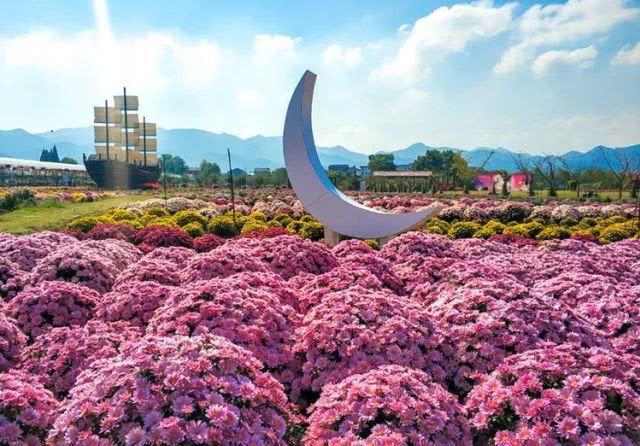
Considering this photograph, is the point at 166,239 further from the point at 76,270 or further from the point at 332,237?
the point at 76,270

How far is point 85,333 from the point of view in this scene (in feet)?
13.9

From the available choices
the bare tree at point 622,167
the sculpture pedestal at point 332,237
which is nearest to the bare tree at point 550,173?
the bare tree at point 622,167

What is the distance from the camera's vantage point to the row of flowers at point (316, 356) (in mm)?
2785

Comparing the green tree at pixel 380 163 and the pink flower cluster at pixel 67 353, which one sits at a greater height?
the green tree at pixel 380 163

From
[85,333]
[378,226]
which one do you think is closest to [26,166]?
[378,226]

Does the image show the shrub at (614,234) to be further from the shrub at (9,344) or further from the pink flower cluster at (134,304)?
Answer: the shrub at (9,344)

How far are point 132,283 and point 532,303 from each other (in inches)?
149

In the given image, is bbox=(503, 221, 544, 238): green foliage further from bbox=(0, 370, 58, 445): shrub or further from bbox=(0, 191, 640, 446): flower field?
bbox=(0, 370, 58, 445): shrub

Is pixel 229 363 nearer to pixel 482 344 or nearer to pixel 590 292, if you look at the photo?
pixel 482 344

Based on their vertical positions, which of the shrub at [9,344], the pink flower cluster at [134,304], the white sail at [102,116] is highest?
the white sail at [102,116]

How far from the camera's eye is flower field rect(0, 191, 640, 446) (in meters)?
2.79

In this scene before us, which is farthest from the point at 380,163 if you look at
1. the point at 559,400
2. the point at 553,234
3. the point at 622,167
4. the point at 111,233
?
the point at 559,400

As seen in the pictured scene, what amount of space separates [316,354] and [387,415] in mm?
1118

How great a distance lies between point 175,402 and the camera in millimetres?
2670
